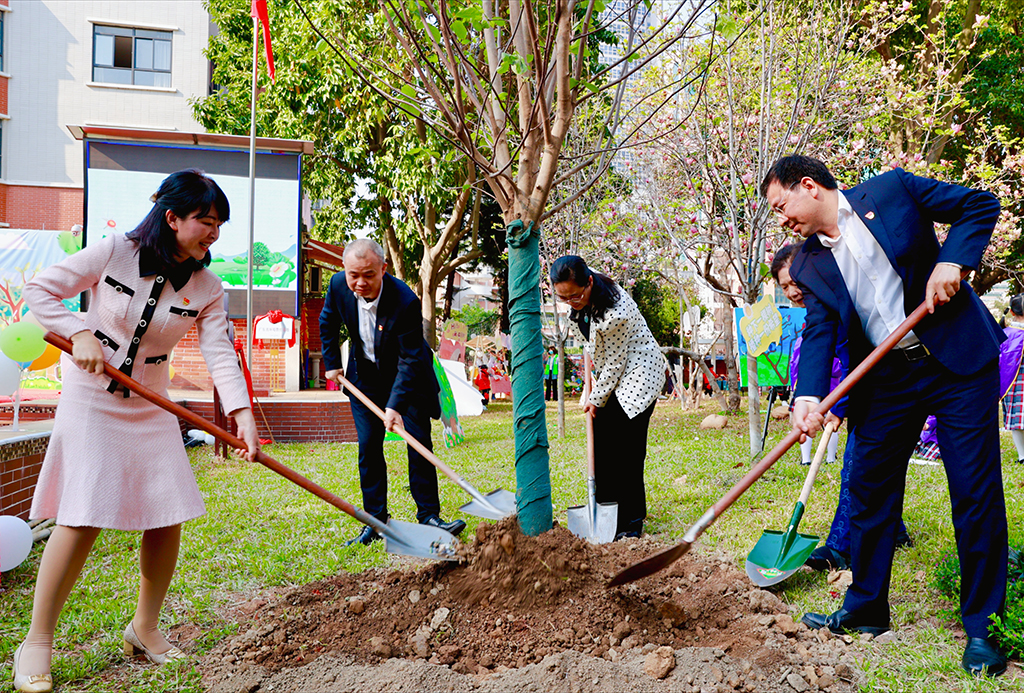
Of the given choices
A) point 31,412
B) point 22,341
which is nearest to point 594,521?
point 22,341

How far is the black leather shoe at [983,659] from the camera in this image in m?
2.43

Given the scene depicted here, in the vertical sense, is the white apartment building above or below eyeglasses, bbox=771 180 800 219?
above

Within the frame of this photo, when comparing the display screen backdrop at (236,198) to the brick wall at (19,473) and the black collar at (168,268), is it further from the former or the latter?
the black collar at (168,268)

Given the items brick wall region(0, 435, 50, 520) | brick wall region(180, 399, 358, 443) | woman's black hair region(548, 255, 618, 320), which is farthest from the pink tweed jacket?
brick wall region(180, 399, 358, 443)

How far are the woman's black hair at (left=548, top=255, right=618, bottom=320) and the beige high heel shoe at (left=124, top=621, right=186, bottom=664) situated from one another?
2.38 m

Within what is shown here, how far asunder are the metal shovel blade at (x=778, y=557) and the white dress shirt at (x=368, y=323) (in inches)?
94.1

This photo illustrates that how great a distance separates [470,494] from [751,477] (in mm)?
1835

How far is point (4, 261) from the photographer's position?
1009 cm

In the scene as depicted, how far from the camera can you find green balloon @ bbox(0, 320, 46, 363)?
4.75 metres

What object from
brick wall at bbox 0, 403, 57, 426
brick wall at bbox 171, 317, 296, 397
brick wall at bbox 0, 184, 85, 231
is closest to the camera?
brick wall at bbox 0, 403, 57, 426

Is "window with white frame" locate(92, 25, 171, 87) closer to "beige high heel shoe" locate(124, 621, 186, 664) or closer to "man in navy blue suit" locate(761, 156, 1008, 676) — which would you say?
"beige high heel shoe" locate(124, 621, 186, 664)

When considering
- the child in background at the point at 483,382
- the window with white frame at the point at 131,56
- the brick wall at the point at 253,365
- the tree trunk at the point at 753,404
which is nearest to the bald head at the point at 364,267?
the tree trunk at the point at 753,404

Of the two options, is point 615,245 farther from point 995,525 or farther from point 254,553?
point 995,525

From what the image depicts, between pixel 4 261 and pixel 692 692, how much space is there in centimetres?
1121
